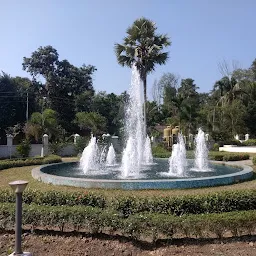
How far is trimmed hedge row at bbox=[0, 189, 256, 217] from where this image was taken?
21.3 feet

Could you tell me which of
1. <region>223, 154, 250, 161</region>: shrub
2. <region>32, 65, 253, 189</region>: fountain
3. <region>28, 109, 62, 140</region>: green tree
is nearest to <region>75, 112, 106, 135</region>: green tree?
<region>28, 109, 62, 140</region>: green tree

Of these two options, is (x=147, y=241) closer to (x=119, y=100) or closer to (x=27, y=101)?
(x=27, y=101)

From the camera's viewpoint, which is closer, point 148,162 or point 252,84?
point 148,162

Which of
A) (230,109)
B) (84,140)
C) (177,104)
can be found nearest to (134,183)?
(84,140)

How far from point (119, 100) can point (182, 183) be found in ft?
128

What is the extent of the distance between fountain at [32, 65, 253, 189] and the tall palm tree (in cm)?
570

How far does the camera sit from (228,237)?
559 cm

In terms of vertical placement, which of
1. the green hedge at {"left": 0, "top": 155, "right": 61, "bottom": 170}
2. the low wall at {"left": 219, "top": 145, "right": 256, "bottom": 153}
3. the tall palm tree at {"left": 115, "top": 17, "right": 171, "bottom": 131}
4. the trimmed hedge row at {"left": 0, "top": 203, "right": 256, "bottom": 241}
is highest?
the tall palm tree at {"left": 115, "top": 17, "right": 171, "bottom": 131}

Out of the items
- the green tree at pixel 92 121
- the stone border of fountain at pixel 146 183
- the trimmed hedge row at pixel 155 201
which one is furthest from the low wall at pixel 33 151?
the trimmed hedge row at pixel 155 201

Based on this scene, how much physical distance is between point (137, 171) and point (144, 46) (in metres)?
14.9

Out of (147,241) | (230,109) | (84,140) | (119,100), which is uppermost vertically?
(119,100)

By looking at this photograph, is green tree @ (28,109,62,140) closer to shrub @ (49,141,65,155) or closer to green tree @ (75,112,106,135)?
shrub @ (49,141,65,155)

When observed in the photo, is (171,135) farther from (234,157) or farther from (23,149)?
(23,149)

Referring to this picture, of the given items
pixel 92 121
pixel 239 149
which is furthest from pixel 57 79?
pixel 239 149
